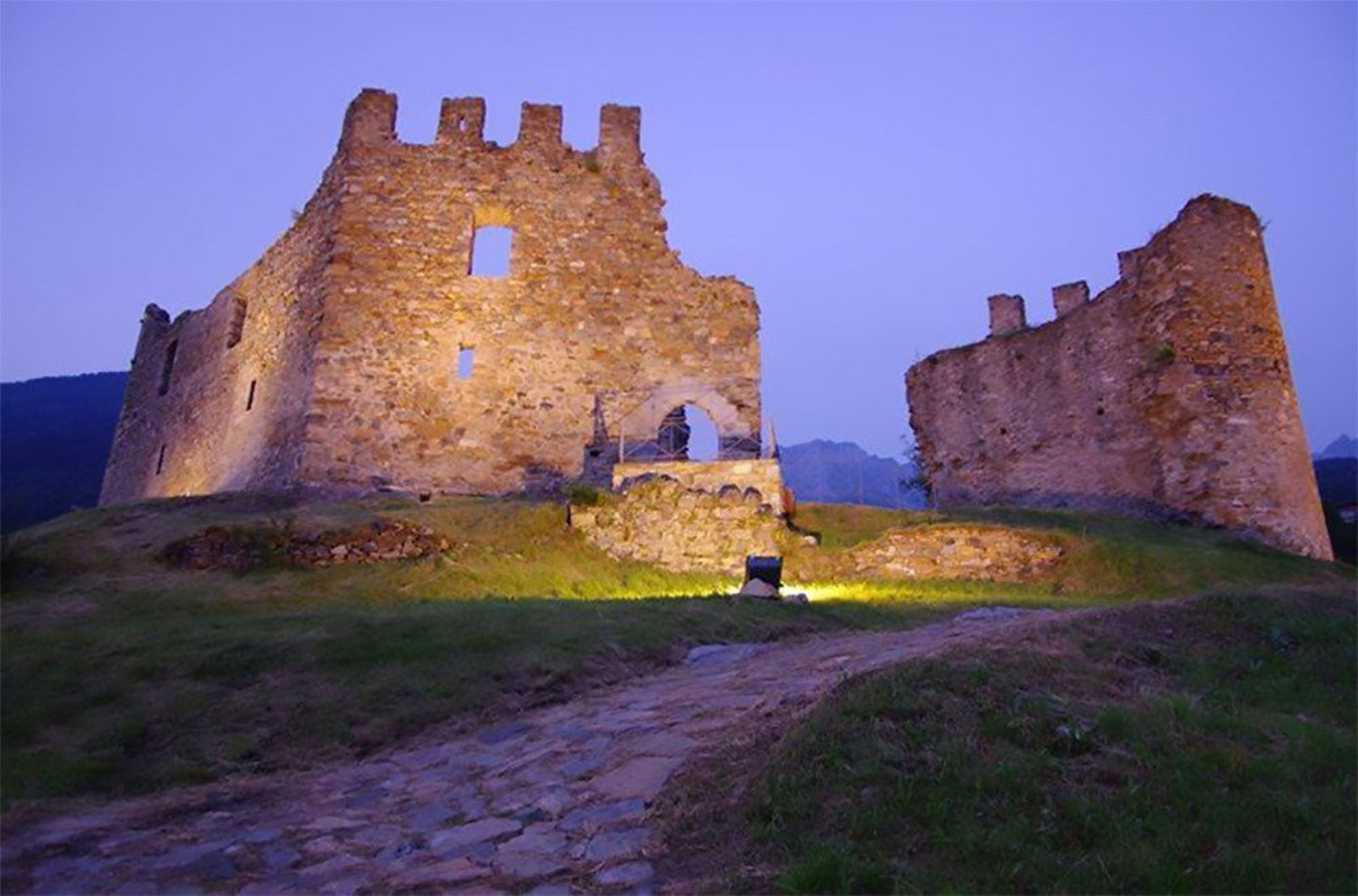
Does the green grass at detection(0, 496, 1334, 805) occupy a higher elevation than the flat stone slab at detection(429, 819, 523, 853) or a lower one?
higher

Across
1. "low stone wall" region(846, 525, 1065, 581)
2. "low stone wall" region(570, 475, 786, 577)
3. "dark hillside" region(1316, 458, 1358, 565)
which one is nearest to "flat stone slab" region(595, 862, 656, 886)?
"low stone wall" region(570, 475, 786, 577)

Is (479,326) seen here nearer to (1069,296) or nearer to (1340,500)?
(1069,296)

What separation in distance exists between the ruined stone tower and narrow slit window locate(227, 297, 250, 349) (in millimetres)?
2409

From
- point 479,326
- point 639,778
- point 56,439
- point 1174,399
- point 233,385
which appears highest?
point 56,439

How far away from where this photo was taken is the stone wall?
1775cm

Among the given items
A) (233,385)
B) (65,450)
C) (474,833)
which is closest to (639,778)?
(474,833)

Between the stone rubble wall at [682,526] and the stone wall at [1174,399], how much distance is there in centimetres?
927

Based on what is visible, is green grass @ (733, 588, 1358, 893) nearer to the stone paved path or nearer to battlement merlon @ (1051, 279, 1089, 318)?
the stone paved path

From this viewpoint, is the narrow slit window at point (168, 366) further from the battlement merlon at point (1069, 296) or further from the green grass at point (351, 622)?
the battlement merlon at point (1069, 296)

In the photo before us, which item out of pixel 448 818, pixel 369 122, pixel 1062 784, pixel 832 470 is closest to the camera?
pixel 1062 784

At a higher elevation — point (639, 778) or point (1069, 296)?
point (1069, 296)

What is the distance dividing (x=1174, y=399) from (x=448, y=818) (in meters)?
18.2

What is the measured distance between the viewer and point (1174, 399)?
18.5m

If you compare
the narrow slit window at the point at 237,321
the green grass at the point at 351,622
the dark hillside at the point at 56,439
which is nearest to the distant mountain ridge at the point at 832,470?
the dark hillside at the point at 56,439
